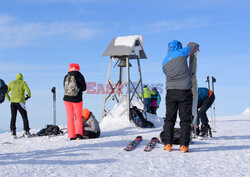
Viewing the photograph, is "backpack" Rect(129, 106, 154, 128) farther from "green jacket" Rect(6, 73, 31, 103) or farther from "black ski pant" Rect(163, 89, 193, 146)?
"black ski pant" Rect(163, 89, 193, 146)

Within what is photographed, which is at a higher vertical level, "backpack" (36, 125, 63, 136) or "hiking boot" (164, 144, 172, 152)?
"hiking boot" (164, 144, 172, 152)

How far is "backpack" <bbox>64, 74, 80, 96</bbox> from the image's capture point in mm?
8508

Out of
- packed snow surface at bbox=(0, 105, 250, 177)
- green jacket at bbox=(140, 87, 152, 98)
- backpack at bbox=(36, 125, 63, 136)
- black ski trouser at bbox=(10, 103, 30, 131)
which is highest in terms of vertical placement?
green jacket at bbox=(140, 87, 152, 98)

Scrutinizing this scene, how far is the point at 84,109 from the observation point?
9406mm

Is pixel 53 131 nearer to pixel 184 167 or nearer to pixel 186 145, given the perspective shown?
pixel 186 145

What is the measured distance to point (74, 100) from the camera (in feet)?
28.0

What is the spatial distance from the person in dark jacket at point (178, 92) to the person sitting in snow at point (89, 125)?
360 cm

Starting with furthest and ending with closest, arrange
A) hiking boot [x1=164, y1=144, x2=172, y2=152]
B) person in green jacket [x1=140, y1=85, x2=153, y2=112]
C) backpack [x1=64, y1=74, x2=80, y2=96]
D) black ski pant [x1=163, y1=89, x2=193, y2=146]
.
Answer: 1. person in green jacket [x1=140, y1=85, x2=153, y2=112]
2. backpack [x1=64, y1=74, x2=80, y2=96]
3. hiking boot [x1=164, y1=144, x2=172, y2=152]
4. black ski pant [x1=163, y1=89, x2=193, y2=146]

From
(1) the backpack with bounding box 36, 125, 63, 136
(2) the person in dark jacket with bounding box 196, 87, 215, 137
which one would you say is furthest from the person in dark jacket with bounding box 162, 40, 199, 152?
(1) the backpack with bounding box 36, 125, 63, 136

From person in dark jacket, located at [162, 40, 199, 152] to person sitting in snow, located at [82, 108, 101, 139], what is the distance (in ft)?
11.8

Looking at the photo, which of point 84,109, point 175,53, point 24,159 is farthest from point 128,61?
point 24,159

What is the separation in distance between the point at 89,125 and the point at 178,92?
4.16 m

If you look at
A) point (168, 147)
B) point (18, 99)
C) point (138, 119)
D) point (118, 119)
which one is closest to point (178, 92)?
point (168, 147)

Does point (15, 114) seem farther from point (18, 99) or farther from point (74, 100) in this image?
point (74, 100)
